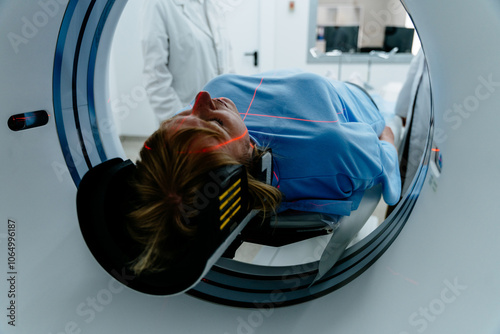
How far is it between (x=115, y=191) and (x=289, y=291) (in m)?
0.57

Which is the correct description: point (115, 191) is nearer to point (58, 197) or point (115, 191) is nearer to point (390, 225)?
point (58, 197)

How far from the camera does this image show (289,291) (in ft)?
3.38

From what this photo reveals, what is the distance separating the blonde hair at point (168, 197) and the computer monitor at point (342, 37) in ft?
10.7

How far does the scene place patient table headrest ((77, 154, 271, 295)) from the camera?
0.67m

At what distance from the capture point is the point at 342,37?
11.9 ft

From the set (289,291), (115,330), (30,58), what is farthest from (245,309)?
(30,58)

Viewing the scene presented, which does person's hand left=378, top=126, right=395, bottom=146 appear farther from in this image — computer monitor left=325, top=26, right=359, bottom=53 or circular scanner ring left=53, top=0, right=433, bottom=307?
computer monitor left=325, top=26, right=359, bottom=53

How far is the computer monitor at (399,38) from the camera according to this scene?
12.4ft

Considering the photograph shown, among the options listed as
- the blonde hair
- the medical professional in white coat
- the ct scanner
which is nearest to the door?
the medical professional in white coat
